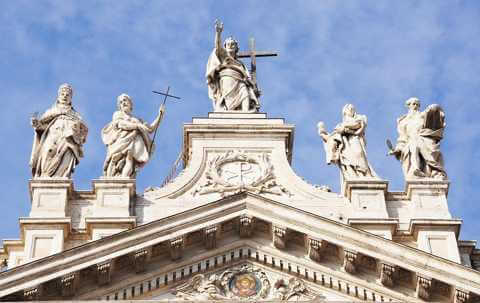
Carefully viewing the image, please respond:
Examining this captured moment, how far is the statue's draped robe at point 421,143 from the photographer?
30016 mm

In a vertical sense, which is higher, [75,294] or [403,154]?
[403,154]

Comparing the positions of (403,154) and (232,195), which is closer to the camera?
(232,195)

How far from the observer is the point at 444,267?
26.7 metres

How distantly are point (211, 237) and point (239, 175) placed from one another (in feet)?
9.27

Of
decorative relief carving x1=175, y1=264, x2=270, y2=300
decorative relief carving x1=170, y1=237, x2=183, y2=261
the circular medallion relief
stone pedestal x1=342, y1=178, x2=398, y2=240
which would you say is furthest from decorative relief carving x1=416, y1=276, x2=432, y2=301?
decorative relief carving x1=170, y1=237, x2=183, y2=261

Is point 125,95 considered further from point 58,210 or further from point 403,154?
point 403,154

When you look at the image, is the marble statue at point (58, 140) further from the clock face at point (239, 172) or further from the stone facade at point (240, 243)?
the clock face at point (239, 172)

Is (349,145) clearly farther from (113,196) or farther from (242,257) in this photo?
(113,196)

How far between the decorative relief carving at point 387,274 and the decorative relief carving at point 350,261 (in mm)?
516

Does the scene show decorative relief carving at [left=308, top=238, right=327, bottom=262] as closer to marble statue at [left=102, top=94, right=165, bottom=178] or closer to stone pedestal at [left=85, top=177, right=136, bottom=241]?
stone pedestal at [left=85, top=177, right=136, bottom=241]

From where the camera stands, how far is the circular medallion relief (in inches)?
1064

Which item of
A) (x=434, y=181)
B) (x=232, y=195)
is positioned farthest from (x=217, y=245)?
(x=434, y=181)

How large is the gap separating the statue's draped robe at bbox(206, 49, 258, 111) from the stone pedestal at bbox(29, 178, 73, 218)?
4658mm

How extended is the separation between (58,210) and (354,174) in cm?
582
